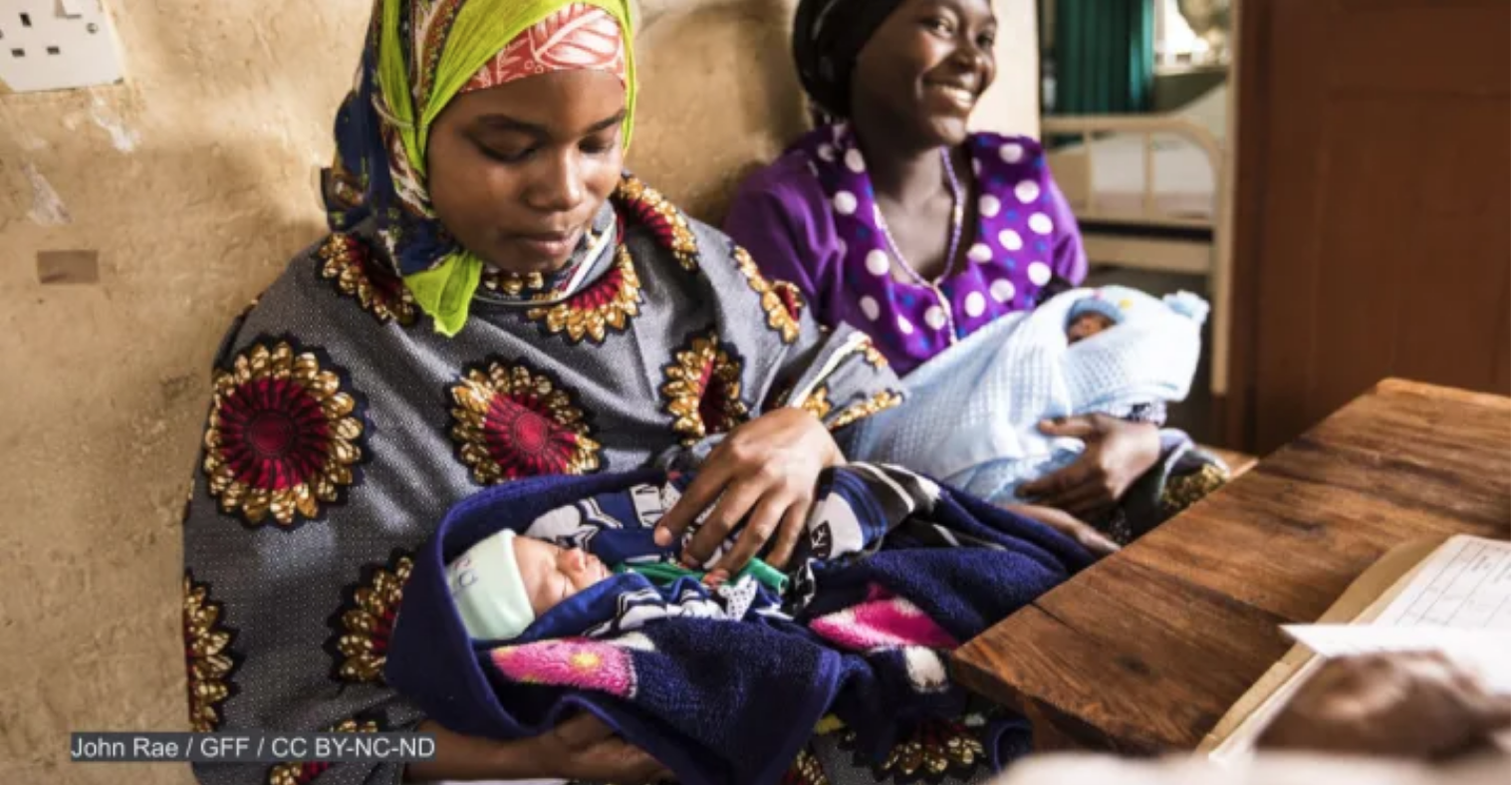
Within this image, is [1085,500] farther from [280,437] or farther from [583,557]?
[280,437]

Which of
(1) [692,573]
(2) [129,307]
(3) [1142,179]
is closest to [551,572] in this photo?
(1) [692,573]

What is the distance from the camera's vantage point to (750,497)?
122 cm

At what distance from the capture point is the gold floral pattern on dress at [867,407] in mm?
1510

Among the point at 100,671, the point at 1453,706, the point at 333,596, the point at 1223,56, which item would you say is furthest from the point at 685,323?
the point at 1223,56

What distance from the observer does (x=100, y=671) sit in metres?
1.38

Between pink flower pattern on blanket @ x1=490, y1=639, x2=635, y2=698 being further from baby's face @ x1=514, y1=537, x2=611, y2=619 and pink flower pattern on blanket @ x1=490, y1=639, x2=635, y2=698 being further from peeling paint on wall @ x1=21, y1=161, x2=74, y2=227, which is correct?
peeling paint on wall @ x1=21, y1=161, x2=74, y2=227

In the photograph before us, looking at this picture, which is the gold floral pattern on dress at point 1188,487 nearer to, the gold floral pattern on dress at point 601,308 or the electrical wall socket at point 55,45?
the gold floral pattern on dress at point 601,308

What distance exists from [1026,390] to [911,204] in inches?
16.3

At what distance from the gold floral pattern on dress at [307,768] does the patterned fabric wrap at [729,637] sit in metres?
0.08

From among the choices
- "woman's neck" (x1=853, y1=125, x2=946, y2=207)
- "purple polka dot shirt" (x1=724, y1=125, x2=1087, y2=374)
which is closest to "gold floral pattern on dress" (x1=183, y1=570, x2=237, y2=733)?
"purple polka dot shirt" (x1=724, y1=125, x2=1087, y2=374)

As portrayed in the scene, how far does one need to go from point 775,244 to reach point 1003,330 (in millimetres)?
352

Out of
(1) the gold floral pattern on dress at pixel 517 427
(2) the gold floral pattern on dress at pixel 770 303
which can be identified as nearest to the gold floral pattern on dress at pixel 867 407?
(2) the gold floral pattern on dress at pixel 770 303

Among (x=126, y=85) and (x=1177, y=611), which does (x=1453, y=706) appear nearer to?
(x=1177, y=611)

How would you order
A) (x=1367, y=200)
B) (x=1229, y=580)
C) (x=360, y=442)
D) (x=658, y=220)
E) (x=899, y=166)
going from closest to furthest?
1. (x=1229, y=580)
2. (x=360, y=442)
3. (x=658, y=220)
4. (x=899, y=166)
5. (x=1367, y=200)
